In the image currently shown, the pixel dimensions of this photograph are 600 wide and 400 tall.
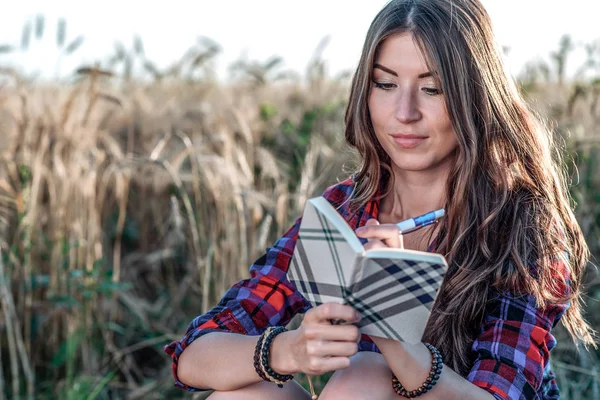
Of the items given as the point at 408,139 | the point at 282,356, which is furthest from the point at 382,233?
the point at 408,139

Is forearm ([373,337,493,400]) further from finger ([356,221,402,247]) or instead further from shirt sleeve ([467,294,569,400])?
finger ([356,221,402,247])

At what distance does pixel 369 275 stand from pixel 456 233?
584mm

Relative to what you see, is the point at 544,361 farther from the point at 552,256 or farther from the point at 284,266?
the point at 284,266

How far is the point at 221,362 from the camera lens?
167 centimetres

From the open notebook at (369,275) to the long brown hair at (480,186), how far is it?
0.41 m

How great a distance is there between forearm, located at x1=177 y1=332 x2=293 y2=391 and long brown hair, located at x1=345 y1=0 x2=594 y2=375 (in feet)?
1.24

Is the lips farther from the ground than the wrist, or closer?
farther from the ground

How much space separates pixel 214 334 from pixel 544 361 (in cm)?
68

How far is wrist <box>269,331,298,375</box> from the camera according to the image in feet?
4.83

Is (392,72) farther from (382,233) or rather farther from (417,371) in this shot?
(417,371)

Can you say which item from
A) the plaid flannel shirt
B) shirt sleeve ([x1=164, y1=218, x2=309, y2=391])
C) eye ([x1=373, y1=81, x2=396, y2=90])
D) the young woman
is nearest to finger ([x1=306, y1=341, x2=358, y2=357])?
the young woman

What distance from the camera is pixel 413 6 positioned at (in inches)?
68.4

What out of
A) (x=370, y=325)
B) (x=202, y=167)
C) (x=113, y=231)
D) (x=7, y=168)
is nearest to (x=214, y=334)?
(x=370, y=325)

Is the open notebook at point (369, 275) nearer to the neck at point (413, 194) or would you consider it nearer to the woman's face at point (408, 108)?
the woman's face at point (408, 108)
